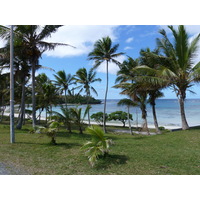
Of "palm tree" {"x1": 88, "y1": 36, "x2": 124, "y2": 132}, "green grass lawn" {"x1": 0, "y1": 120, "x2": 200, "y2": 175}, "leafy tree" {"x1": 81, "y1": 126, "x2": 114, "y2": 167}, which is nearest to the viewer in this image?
"green grass lawn" {"x1": 0, "y1": 120, "x2": 200, "y2": 175}

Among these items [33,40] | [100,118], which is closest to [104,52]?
[33,40]

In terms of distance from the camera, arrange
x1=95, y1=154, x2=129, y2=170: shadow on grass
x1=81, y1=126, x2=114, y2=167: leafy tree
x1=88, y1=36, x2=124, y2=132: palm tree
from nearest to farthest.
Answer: x1=95, y1=154, x2=129, y2=170: shadow on grass → x1=81, y1=126, x2=114, y2=167: leafy tree → x1=88, y1=36, x2=124, y2=132: palm tree

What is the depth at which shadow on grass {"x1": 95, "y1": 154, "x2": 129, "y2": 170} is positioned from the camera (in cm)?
451

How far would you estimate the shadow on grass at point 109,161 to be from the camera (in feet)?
14.8

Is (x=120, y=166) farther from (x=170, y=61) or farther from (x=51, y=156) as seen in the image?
(x=170, y=61)

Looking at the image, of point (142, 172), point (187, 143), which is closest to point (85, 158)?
point (142, 172)

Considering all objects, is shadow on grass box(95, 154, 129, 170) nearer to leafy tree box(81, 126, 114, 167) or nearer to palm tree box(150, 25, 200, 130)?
leafy tree box(81, 126, 114, 167)

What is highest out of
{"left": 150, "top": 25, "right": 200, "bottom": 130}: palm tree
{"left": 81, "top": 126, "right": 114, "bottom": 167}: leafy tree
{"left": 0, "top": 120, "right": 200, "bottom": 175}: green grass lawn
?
{"left": 150, "top": 25, "right": 200, "bottom": 130}: palm tree

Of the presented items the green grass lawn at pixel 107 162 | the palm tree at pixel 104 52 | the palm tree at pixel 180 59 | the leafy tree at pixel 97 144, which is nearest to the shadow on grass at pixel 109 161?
the green grass lawn at pixel 107 162

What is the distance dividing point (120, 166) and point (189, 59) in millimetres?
8602

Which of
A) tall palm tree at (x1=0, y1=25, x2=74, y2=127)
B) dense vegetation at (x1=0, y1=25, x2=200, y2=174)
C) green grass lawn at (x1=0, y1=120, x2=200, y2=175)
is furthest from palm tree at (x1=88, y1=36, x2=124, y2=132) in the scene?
green grass lawn at (x1=0, y1=120, x2=200, y2=175)

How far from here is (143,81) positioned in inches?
418

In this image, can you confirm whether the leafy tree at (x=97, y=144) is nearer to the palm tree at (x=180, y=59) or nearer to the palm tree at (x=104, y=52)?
the palm tree at (x=180, y=59)

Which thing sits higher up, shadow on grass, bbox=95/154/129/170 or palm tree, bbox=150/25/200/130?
palm tree, bbox=150/25/200/130
